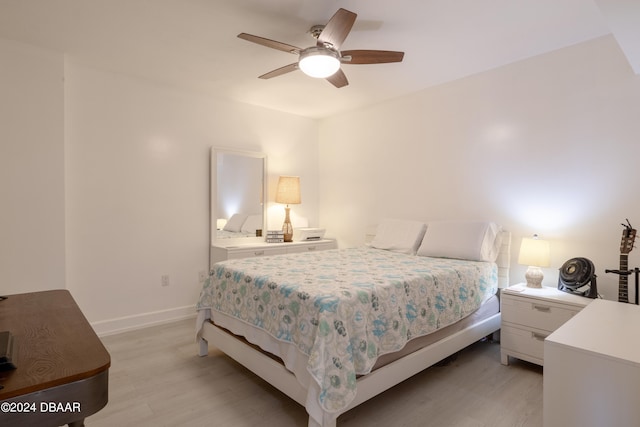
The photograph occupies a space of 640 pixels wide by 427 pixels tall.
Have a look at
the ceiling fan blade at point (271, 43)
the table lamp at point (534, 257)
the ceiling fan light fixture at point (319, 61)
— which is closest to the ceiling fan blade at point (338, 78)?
the ceiling fan light fixture at point (319, 61)

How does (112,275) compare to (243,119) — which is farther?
(243,119)

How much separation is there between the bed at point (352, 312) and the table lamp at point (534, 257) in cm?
28

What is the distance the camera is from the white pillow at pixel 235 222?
4090mm

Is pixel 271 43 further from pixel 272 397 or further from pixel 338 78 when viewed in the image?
pixel 272 397

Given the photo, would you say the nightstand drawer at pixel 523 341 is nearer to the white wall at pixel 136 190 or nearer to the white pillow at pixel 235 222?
the white pillow at pixel 235 222

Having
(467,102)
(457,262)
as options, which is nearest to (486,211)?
(457,262)

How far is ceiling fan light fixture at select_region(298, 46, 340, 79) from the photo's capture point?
85.4 inches

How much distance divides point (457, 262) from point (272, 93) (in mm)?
2638

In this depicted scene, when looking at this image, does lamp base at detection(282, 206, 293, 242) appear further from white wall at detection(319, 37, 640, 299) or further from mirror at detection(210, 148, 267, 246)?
white wall at detection(319, 37, 640, 299)

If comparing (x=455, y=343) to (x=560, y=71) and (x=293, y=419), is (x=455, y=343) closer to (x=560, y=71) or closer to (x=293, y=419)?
(x=293, y=419)

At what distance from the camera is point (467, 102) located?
133 inches

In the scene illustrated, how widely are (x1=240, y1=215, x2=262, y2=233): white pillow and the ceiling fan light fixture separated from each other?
2362mm

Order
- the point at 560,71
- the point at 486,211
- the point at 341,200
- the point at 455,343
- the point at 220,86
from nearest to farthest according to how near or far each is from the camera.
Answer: the point at 455,343 → the point at 560,71 → the point at 486,211 → the point at 220,86 → the point at 341,200

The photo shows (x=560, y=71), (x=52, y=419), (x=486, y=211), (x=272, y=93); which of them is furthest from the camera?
(x=272, y=93)
